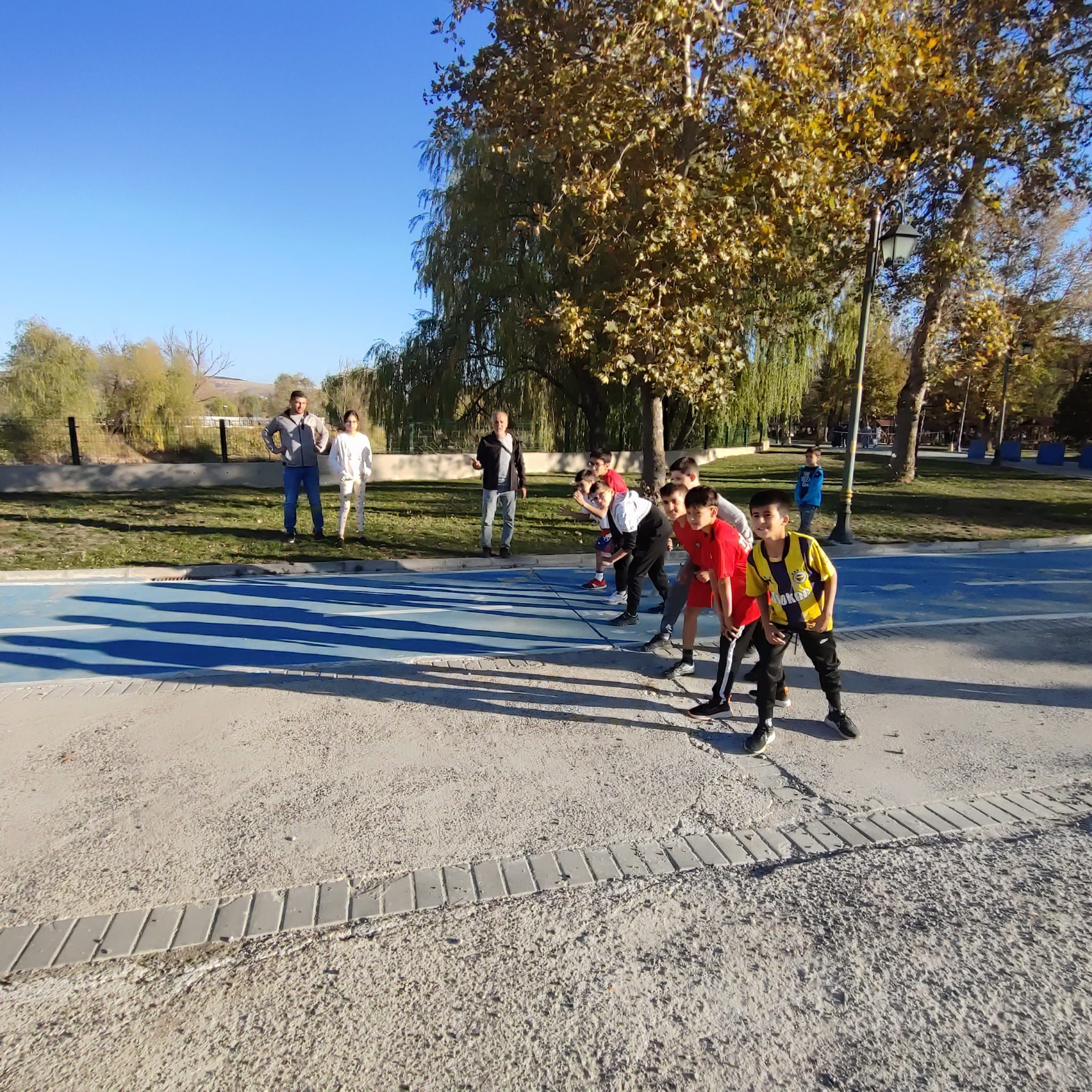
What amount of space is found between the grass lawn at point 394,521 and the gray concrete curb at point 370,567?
0.93ft

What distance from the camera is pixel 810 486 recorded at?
37.9ft

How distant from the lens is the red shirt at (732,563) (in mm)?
4680

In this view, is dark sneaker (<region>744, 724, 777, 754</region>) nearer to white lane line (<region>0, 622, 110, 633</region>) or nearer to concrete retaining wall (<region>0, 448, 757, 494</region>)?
white lane line (<region>0, 622, 110, 633</region>)

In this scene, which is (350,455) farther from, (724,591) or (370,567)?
(724,591)

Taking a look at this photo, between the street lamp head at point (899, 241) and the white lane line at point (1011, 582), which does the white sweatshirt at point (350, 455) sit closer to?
the white lane line at point (1011, 582)

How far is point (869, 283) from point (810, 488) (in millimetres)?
3257

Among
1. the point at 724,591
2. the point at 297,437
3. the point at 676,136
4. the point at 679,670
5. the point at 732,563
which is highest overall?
the point at 676,136

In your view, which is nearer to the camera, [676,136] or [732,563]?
[732,563]

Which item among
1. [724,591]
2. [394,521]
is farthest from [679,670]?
[394,521]

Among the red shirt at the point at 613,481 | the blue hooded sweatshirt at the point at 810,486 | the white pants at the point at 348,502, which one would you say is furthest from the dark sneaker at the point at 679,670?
the blue hooded sweatshirt at the point at 810,486

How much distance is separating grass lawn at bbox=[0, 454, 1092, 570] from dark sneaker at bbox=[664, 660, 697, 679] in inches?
201

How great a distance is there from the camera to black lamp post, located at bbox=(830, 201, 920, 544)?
10766 millimetres

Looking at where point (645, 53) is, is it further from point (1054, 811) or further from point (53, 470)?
point (53, 470)

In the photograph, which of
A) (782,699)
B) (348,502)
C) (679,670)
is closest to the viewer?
(782,699)
